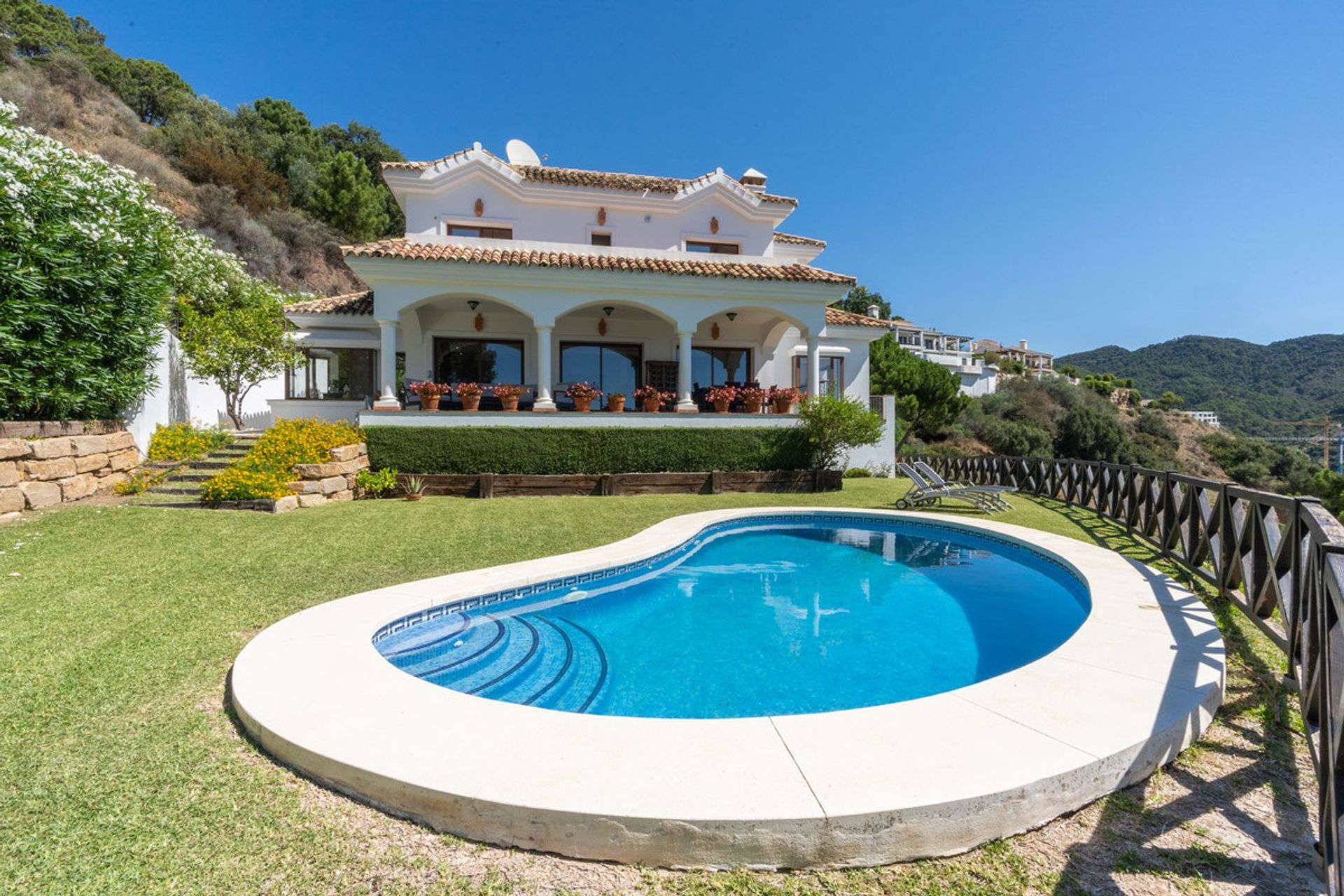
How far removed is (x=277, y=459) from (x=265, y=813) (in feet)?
35.2

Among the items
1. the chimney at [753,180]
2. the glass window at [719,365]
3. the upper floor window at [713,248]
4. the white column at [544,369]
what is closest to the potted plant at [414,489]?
the white column at [544,369]

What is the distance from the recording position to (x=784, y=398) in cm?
1697

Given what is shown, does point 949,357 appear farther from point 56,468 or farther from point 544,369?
point 56,468

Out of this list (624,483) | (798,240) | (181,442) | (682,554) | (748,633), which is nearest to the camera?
(748,633)

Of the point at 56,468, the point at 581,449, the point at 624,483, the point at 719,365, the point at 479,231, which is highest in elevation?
the point at 479,231

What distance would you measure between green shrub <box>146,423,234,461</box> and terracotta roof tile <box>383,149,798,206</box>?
30.2 ft

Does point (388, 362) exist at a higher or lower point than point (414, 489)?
higher

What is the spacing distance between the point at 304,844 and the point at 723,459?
1372 cm

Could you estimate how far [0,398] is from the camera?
869cm

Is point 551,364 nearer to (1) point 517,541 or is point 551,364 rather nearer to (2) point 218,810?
(1) point 517,541

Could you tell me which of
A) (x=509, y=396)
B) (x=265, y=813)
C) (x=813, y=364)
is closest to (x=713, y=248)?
(x=813, y=364)

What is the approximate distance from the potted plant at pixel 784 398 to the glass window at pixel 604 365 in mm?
4647

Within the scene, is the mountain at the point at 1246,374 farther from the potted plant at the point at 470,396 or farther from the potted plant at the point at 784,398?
the potted plant at the point at 470,396

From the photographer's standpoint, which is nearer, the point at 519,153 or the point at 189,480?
the point at 189,480
